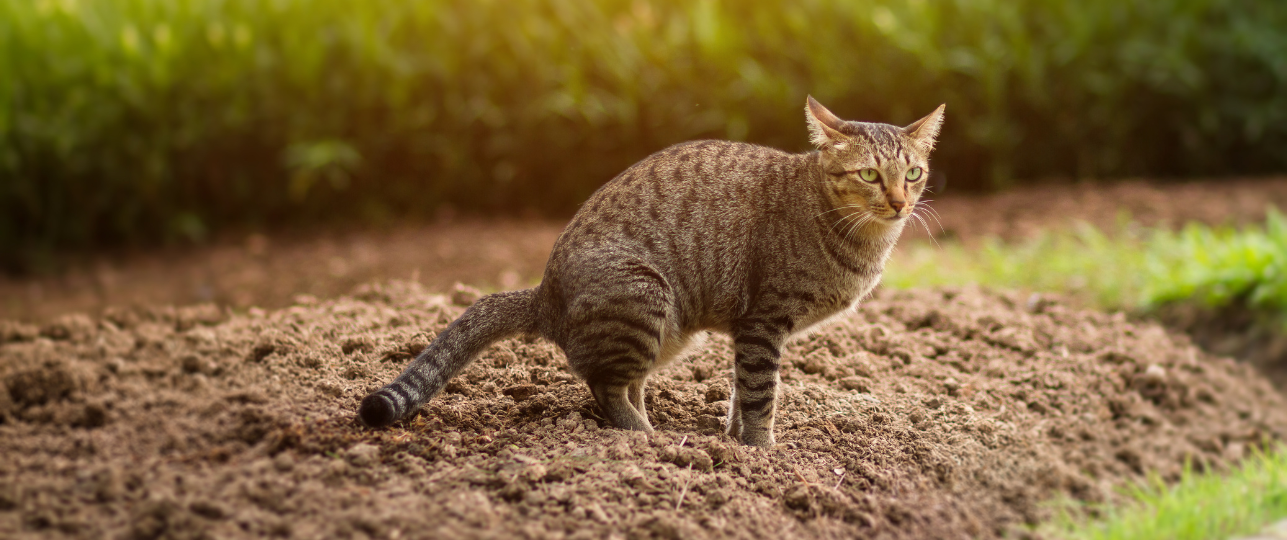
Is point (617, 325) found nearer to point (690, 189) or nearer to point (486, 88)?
point (690, 189)

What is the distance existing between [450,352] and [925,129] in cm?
212

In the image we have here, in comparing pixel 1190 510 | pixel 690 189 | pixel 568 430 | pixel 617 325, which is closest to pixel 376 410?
pixel 568 430

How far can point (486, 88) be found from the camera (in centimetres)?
761

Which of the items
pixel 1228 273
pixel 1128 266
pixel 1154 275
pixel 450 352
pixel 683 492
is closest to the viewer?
pixel 683 492

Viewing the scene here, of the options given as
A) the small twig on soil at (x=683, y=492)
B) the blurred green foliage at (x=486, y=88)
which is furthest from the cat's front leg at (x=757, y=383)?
the blurred green foliage at (x=486, y=88)

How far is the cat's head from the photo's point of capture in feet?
12.5

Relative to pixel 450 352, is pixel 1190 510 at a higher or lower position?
lower

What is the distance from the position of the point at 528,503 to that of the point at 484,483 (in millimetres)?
187

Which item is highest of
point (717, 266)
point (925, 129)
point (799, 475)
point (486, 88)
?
point (486, 88)

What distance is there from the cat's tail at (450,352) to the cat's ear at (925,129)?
5.53ft

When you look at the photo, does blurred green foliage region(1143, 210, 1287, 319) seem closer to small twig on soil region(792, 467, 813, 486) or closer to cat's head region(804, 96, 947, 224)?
cat's head region(804, 96, 947, 224)

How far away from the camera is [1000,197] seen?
7816 mm

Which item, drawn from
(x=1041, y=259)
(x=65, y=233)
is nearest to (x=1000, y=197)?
(x=1041, y=259)

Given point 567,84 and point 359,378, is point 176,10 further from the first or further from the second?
point 359,378
